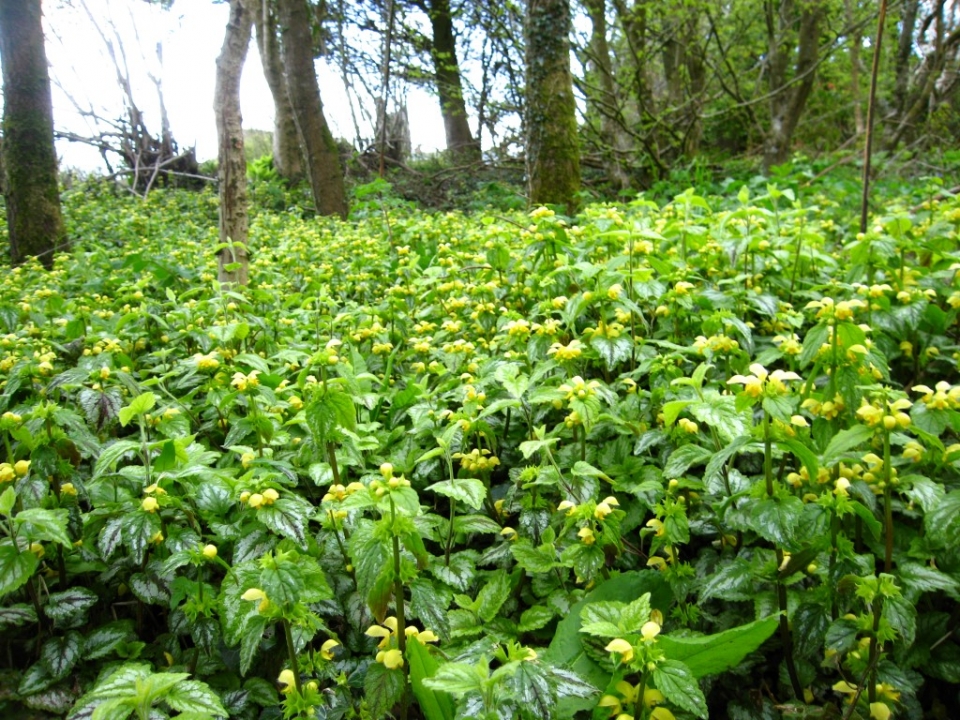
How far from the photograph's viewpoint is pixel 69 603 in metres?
2.04

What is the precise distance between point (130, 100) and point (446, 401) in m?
14.0

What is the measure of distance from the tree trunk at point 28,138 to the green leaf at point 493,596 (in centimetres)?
616

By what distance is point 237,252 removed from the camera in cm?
456

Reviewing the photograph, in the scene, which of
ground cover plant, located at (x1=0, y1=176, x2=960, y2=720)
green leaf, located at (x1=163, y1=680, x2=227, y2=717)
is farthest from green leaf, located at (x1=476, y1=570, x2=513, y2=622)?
green leaf, located at (x1=163, y1=680, x2=227, y2=717)

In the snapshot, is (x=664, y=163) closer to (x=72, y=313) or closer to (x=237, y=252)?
(x=237, y=252)

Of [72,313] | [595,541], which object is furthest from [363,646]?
[72,313]

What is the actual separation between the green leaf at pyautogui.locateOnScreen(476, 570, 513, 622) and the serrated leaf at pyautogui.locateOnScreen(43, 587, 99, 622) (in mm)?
1248

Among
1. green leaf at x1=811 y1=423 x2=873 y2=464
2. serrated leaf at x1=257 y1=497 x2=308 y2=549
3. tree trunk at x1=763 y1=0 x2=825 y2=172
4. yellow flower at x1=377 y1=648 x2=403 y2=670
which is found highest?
tree trunk at x1=763 y1=0 x2=825 y2=172

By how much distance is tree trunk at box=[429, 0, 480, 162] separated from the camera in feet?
45.3

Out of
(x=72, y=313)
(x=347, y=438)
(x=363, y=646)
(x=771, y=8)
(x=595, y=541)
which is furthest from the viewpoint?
(x=771, y=8)

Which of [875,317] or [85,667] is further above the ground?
[875,317]

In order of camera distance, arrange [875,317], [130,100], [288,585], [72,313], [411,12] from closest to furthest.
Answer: [288,585] → [875,317] → [72,313] → [130,100] → [411,12]

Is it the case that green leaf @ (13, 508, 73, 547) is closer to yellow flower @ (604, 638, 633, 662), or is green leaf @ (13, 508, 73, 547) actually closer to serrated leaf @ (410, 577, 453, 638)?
serrated leaf @ (410, 577, 453, 638)

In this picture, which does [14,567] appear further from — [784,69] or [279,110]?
[279,110]
